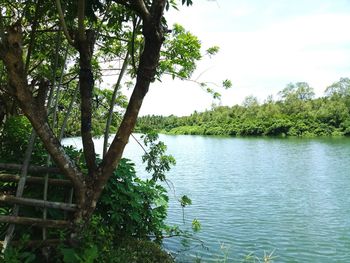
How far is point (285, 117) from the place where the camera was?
77375 mm

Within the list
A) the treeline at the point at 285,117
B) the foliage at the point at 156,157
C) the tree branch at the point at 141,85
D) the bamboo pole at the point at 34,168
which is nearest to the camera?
the tree branch at the point at 141,85

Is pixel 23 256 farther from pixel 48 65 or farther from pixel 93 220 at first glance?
pixel 48 65

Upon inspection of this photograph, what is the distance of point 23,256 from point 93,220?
90 cm

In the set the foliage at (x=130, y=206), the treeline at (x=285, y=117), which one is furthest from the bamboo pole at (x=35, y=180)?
the treeline at (x=285, y=117)

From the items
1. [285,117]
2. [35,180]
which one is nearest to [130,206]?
[35,180]

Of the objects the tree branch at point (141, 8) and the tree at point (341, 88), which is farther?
the tree at point (341, 88)

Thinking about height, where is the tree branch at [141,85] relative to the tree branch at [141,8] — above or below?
below

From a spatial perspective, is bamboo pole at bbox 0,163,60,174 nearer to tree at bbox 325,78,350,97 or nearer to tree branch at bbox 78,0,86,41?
tree branch at bbox 78,0,86,41

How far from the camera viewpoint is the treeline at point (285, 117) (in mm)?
71688

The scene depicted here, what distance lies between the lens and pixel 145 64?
3.88 metres

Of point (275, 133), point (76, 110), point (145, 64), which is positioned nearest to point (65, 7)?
point (145, 64)

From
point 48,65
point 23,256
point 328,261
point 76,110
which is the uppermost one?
point 48,65

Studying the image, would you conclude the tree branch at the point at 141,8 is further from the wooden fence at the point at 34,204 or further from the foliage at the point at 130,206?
the foliage at the point at 130,206

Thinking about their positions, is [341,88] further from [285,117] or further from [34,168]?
[34,168]
